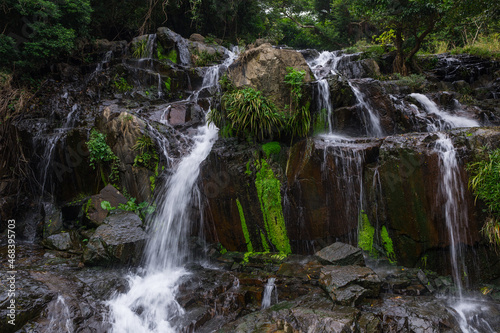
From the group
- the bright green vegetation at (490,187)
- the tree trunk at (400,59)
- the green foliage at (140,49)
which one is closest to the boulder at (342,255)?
the bright green vegetation at (490,187)

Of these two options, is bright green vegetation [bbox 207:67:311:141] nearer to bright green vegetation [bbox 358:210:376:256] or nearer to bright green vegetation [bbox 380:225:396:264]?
bright green vegetation [bbox 358:210:376:256]

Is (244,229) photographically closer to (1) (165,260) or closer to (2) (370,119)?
(1) (165,260)

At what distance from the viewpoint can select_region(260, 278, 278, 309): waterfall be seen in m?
5.15

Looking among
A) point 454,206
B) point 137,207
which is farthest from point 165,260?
point 454,206

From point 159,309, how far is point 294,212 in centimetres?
330

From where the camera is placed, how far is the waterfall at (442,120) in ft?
26.6

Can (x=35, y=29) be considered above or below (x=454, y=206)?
above

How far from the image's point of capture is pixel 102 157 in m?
8.46

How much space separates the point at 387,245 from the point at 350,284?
1613 mm

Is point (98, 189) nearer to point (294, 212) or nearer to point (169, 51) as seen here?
point (294, 212)

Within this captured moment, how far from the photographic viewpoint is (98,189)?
884 centimetres

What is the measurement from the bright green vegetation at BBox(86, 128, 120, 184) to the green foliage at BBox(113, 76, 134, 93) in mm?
3825

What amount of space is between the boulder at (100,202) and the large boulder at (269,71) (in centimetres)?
447

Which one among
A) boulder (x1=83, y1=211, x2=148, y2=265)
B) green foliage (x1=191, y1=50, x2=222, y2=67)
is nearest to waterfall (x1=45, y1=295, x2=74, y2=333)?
boulder (x1=83, y1=211, x2=148, y2=265)
